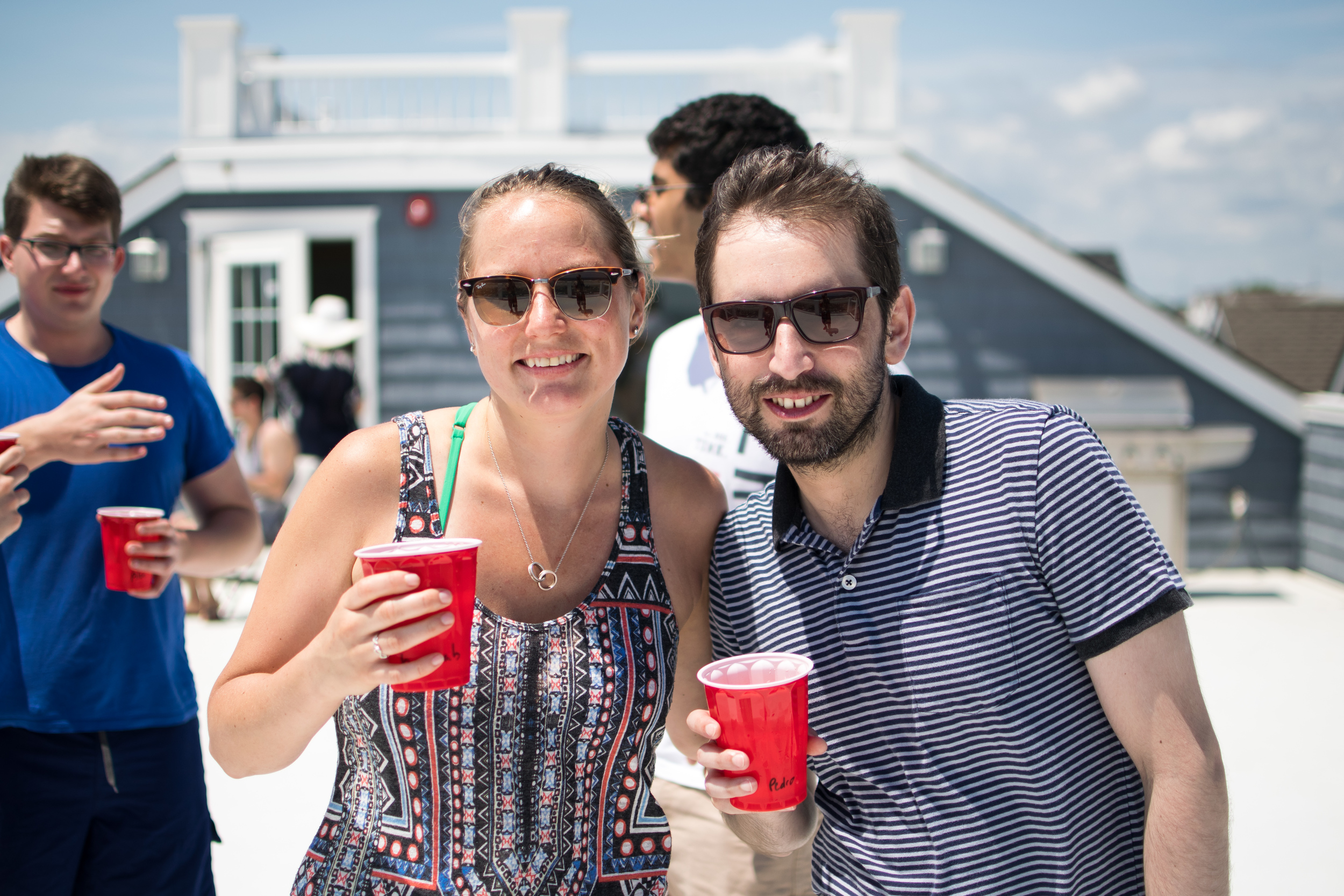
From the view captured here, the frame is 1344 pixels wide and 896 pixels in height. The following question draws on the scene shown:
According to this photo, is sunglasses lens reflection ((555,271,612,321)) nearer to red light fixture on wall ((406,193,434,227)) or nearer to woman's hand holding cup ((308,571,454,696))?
woman's hand holding cup ((308,571,454,696))

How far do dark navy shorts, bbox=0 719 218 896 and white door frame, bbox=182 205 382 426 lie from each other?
8.46m

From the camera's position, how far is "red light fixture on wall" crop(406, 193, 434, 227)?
35.0 feet

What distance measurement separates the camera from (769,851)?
195 cm

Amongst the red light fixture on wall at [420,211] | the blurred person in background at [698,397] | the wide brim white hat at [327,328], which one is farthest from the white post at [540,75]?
A: the blurred person in background at [698,397]

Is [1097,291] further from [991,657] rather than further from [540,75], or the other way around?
[991,657]

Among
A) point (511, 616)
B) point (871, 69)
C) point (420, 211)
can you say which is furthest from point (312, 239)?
point (511, 616)

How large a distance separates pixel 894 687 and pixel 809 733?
6.5 inches

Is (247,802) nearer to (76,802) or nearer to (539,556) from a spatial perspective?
(76,802)

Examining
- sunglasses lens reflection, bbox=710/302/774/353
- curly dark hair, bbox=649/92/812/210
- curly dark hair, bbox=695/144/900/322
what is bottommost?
sunglasses lens reflection, bbox=710/302/774/353

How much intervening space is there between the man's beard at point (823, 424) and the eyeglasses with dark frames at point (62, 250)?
2.02m

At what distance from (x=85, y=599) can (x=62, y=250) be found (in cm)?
95

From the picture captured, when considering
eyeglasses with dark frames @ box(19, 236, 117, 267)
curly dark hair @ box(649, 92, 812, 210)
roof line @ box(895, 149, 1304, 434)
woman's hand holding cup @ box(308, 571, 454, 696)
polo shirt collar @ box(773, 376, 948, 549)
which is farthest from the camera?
roof line @ box(895, 149, 1304, 434)

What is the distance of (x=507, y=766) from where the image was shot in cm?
174


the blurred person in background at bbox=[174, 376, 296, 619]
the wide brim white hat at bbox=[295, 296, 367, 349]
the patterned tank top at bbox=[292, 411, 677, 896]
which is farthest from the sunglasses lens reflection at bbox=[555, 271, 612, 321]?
the wide brim white hat at bbox=[295, 296, 367, 349]
